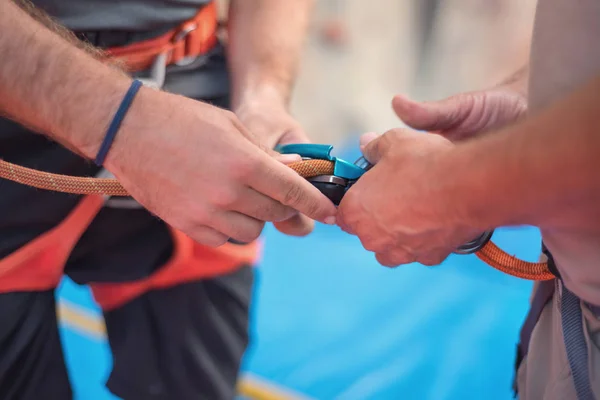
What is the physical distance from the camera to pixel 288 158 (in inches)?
26.3

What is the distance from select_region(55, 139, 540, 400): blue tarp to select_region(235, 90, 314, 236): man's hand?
1.91 feet

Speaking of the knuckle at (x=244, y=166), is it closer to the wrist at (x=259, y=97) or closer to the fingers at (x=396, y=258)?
the fingers at (x=396, y=258)

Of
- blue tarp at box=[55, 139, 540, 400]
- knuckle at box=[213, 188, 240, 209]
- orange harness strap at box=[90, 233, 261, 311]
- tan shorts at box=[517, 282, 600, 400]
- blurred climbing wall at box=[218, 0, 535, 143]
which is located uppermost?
knuckle at box=[213, 188, 240, 209]

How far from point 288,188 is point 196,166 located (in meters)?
0.10

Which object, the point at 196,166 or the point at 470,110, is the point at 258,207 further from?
the point at 470,110

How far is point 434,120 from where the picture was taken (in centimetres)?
73

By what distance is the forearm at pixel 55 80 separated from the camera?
1.93 ft

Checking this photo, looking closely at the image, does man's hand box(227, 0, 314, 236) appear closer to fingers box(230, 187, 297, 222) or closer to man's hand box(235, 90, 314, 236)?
man's hand box(235, 90, 314, 236)

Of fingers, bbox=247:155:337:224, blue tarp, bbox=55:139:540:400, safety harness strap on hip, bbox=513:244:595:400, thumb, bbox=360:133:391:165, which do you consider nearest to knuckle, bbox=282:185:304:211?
fingers, bbox=247:155:337:224

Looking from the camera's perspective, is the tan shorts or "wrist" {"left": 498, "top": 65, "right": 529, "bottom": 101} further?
"wrist" {"left": 498, "top": 65, "right": 529, "bottom": 101}

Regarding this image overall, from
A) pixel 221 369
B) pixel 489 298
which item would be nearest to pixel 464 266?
pixel 489 298

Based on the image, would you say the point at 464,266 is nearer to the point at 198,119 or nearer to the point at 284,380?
the point at 284,380

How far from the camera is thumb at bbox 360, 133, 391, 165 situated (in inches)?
26.0

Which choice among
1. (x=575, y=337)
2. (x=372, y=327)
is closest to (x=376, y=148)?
(x=575, y=337)
